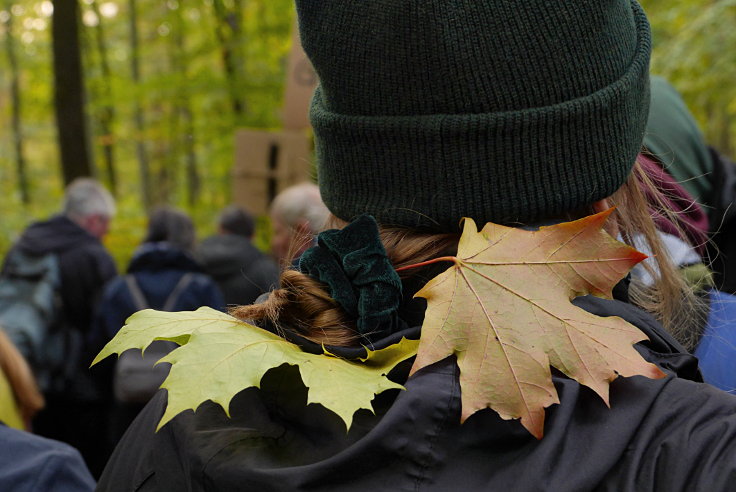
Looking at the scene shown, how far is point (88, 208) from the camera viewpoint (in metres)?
5.71

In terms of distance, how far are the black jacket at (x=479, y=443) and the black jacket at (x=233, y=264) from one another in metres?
4.12

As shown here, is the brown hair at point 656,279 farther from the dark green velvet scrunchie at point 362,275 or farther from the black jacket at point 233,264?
Answer: the black jacket at point 233,264

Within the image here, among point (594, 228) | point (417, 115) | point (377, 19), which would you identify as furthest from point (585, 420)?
point (377, 19)

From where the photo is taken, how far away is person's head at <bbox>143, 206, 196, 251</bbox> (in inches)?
215

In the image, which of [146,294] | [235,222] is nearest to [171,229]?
[235,222]

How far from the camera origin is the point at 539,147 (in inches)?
46.4

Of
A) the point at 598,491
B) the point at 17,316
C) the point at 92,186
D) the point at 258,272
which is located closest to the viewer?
the point at 598,491

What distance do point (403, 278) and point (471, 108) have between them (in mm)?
293

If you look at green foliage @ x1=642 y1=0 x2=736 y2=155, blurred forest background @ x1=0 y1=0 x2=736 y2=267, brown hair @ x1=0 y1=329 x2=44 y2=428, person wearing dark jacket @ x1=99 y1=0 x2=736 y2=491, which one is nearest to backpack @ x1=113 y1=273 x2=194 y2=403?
brown hair @ x1=0 y1=329 x2=44 y2=428

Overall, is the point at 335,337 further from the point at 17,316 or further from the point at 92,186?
the point at 92,186

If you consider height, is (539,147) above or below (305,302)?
above

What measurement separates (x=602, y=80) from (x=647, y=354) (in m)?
0.45

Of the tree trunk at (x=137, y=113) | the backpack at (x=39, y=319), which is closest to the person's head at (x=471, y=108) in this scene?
the backpack at (x=39, y=319)

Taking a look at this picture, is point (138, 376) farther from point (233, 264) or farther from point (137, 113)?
point (137, 113)
